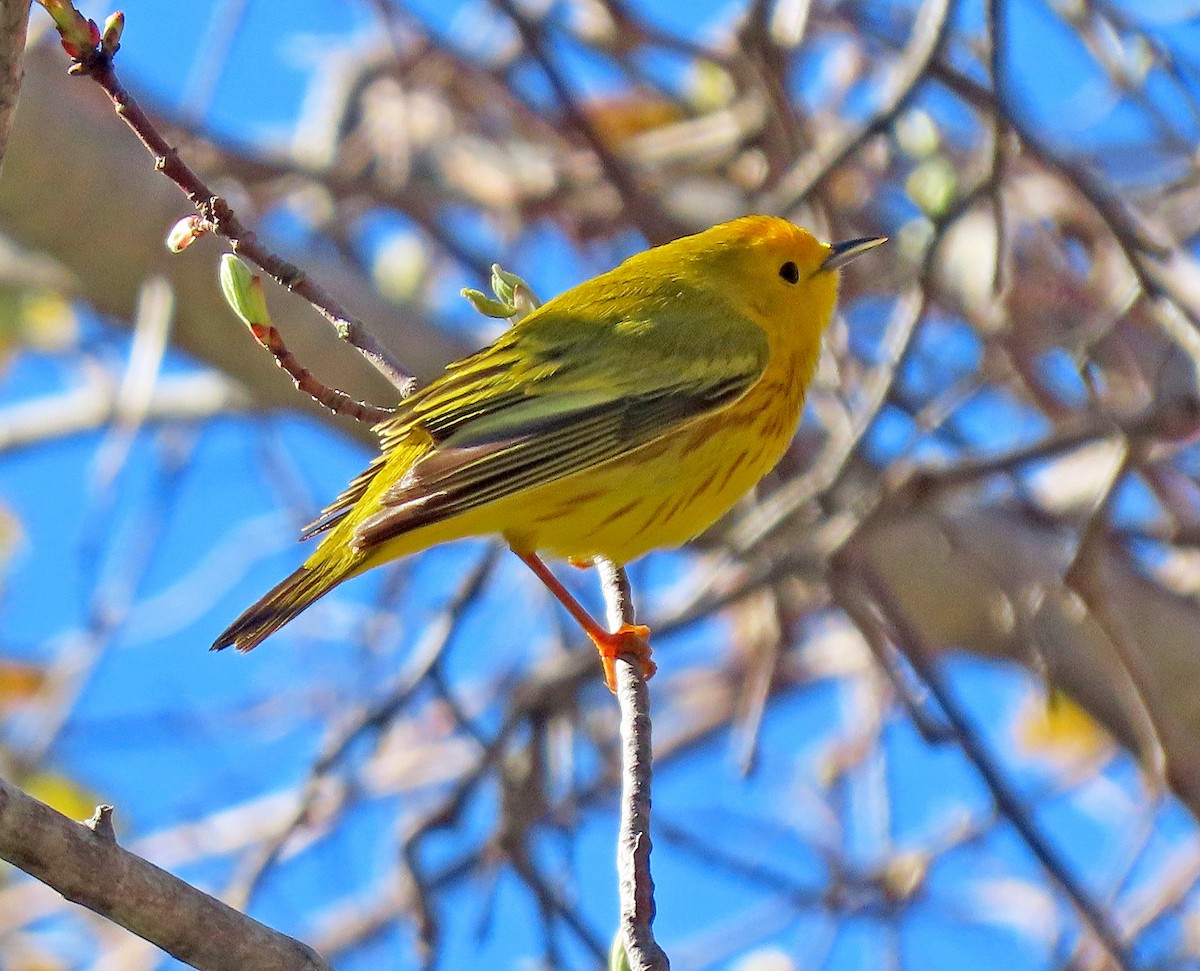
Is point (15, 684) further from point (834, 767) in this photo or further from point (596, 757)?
point (834, 767)

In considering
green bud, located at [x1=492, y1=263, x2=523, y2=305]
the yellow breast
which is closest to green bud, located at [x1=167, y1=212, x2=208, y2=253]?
green bud, located at [x1=492, y1=263, x2=523, y2=305]

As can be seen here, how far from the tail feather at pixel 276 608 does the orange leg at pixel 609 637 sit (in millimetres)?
544

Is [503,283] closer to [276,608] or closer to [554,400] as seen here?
[554,400]

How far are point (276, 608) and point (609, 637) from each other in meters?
0.70

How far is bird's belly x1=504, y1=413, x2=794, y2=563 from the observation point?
3.08 metres

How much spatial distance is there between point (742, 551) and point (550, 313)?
64 centimetres

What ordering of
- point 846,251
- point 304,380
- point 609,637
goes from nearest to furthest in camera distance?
point 304,380
point 609,637
point 846,251

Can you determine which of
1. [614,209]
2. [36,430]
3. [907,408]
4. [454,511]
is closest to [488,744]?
[454,511]

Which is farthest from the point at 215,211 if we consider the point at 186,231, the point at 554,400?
the point at 554,400

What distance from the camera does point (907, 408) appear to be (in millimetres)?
3508

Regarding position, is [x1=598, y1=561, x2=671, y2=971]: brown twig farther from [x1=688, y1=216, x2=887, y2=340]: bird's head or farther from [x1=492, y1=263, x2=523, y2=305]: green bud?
[x1=688, y1=216, x2=887, y2=340]: bird's head

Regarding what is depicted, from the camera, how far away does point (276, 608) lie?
2.66 metres

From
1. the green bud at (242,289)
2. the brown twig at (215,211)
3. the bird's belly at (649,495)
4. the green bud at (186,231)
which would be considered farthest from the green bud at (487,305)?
the green bud at (186,231)

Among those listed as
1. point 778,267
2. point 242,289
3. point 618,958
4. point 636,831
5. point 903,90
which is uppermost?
Answer: point 778,267
